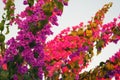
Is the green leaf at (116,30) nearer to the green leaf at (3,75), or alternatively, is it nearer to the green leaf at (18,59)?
the green leaf at (18,59)

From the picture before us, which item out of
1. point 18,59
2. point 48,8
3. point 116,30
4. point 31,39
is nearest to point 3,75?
point 18,59

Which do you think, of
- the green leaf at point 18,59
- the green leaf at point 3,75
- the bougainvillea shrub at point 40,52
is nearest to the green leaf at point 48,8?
the bougainvillea shrub at point 40,52

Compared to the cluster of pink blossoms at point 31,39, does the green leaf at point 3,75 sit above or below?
below

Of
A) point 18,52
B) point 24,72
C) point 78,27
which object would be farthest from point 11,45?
point 78,27

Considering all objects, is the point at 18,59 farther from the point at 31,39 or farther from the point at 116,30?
the point at 116,30

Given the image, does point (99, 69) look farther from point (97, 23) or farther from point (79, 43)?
point (97, 23)

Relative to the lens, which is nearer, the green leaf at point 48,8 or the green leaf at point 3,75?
the green leaf at point 48,8

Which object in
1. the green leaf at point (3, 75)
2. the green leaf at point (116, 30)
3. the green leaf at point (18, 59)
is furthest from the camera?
the green leaf at point (116, 30)

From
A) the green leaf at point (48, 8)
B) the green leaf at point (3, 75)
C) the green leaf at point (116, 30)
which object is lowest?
the green leaf at point (3, 75)

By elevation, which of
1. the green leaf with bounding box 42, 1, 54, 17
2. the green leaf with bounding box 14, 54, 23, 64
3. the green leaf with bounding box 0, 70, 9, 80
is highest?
the green leaf with bounding box 42, 1, 54, 17

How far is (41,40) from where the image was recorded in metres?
7.99

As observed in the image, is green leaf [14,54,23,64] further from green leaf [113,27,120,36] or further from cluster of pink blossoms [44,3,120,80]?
green leaf [113,27,120,36]

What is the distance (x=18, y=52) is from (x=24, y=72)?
0.65m

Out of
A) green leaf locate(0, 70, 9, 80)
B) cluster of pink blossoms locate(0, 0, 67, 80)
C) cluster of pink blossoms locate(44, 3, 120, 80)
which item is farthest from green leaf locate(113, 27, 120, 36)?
green leaf locate(0, 70, 9, 80)
